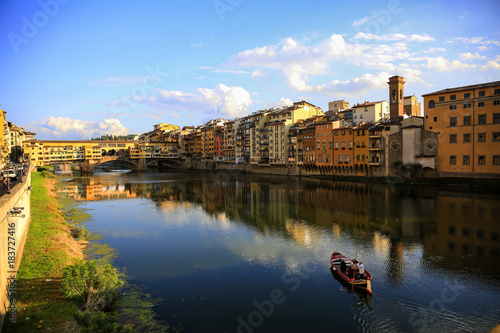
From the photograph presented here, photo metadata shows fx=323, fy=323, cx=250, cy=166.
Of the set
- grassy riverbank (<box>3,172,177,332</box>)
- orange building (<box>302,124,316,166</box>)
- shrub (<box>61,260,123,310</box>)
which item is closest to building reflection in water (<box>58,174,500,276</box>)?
grassy riverbank (<box>3,172,177,332</box>)

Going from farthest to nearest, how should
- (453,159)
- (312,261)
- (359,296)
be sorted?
(453,159)
(312,261)
(359,296)

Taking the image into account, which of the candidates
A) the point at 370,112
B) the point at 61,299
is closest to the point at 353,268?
the point at 61,299

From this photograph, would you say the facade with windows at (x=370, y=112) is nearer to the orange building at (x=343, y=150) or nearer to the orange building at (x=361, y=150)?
the orange building at (x=343, y=150)

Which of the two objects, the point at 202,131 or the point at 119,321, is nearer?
the point at 119,321

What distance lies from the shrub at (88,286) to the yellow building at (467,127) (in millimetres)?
38797

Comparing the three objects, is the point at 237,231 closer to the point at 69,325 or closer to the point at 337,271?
the point at 337,271

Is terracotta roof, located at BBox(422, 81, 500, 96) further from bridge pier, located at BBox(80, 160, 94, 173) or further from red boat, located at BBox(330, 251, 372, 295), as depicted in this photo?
bridge pier, located at BBox(80, 160, 94, 173)

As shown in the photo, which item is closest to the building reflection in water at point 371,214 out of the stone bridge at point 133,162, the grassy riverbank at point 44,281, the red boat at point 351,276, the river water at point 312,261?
the river water at point 312,261

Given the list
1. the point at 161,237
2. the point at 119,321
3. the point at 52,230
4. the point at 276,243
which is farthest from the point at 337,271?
the point at 52,230

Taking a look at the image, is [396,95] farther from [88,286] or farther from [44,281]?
[44,281]

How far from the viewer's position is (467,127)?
3669cm

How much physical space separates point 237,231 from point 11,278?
12.9m

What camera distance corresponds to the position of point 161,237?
785 inches

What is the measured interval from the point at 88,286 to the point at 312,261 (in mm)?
9492
